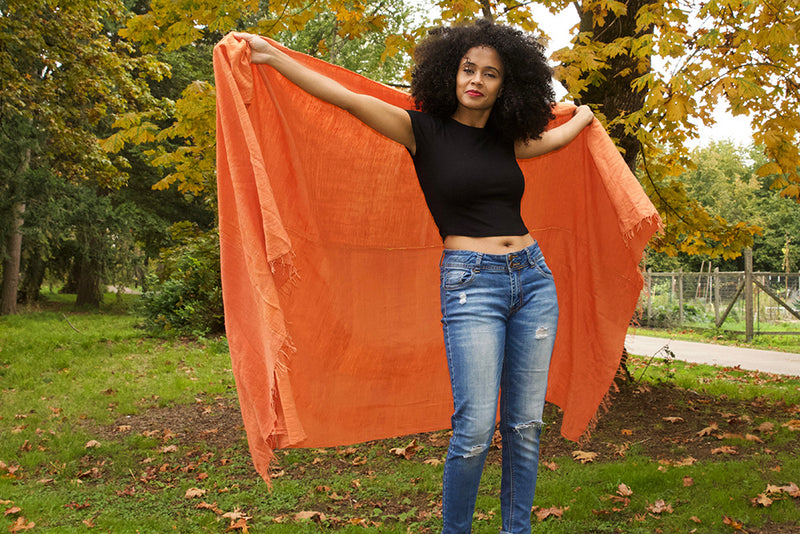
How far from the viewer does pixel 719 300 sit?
55.4ft

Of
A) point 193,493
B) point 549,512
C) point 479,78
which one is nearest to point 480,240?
point 479,78

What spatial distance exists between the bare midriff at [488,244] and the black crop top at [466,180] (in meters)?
0.02

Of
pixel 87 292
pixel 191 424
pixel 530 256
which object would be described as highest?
pixel 530 256

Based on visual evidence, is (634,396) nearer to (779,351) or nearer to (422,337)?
(422,337)

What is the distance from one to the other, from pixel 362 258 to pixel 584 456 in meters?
2.90

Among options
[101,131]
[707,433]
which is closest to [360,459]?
[707,433]

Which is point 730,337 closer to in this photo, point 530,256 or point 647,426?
point 647,426

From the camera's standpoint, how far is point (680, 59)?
445 centimetres

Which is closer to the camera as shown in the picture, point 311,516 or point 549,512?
point 549,512

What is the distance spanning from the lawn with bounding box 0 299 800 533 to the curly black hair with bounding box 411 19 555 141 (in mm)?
2516

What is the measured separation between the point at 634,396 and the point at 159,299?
10.7 metres

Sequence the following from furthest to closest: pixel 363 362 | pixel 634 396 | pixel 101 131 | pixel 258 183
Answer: pixel 101 131, pixel 634 396, pixel 363 362, pixel 258 183

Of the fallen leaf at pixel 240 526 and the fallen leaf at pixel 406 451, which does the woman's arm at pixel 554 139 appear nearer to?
the fallen leaf at pixel 240 526

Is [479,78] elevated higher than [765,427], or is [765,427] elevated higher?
[479,78]
